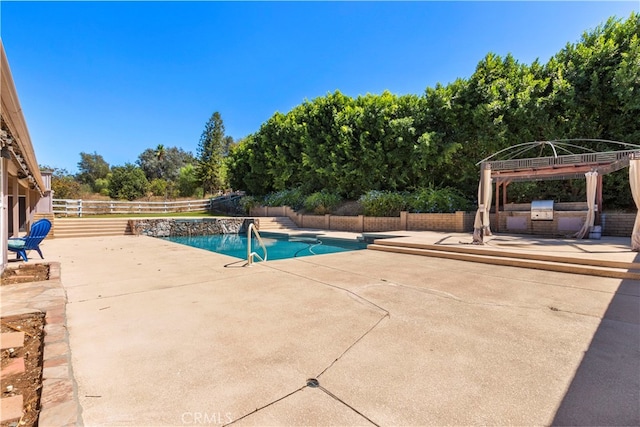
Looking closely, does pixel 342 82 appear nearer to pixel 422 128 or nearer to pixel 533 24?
pixel 422 128

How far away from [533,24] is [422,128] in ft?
19.2

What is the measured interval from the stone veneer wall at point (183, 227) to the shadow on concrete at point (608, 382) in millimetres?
16196

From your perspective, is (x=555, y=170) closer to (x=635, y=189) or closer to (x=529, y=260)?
(x=635, y=189)

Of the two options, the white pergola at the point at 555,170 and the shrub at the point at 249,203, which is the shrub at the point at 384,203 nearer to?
the white pergola at the point at 555,170

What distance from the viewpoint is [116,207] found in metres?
22.7

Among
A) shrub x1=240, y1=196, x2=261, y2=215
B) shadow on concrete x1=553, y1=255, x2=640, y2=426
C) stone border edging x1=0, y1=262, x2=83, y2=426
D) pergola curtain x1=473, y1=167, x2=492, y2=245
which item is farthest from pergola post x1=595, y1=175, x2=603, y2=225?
shrub x1=240, y1=196, x2=261, y2=215

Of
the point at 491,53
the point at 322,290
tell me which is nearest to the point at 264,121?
the point at 491,53

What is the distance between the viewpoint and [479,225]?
8.31m

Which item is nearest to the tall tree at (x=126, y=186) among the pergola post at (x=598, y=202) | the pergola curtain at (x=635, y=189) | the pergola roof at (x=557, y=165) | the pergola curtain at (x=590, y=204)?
the pergola roof at (x=557, y=165)

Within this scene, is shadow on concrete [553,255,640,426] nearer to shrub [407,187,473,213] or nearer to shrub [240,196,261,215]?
shrub [407,187,473,213]

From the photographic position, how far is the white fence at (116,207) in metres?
19.9

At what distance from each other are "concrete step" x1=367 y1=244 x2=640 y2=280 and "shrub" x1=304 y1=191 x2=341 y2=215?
974cm

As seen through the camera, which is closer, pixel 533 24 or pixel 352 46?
pixel 533 24

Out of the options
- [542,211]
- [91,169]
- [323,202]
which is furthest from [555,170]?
[91,169]
